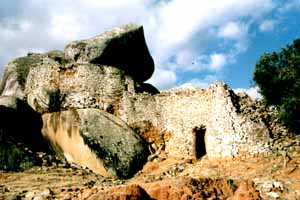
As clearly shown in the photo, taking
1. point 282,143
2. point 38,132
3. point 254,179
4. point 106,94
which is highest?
point 106,94

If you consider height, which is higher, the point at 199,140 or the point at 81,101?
the point at 81,101

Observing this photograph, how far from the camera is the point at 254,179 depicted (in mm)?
22500

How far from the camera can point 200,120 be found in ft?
92.6

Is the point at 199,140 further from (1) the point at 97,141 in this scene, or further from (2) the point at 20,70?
(2) the point at 20,70

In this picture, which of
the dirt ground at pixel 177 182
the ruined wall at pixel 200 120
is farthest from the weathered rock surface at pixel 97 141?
the ruined wall at pixel 200 120

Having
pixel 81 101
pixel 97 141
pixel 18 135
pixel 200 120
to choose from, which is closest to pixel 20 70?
pixel 81 101

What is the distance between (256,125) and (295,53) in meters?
6.20

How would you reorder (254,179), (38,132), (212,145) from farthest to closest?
(38,132) → (212,145) → (254,179)

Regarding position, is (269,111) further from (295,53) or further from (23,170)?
(23,170)

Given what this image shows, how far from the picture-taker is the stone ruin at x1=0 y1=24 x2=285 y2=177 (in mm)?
26609

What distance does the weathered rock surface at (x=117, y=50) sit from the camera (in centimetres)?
3219

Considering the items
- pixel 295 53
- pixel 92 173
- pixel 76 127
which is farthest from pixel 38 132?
pixel 295 53

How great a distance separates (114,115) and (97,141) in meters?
3.26

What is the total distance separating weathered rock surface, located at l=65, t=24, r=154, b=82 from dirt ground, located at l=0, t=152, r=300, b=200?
7978 millimetres
